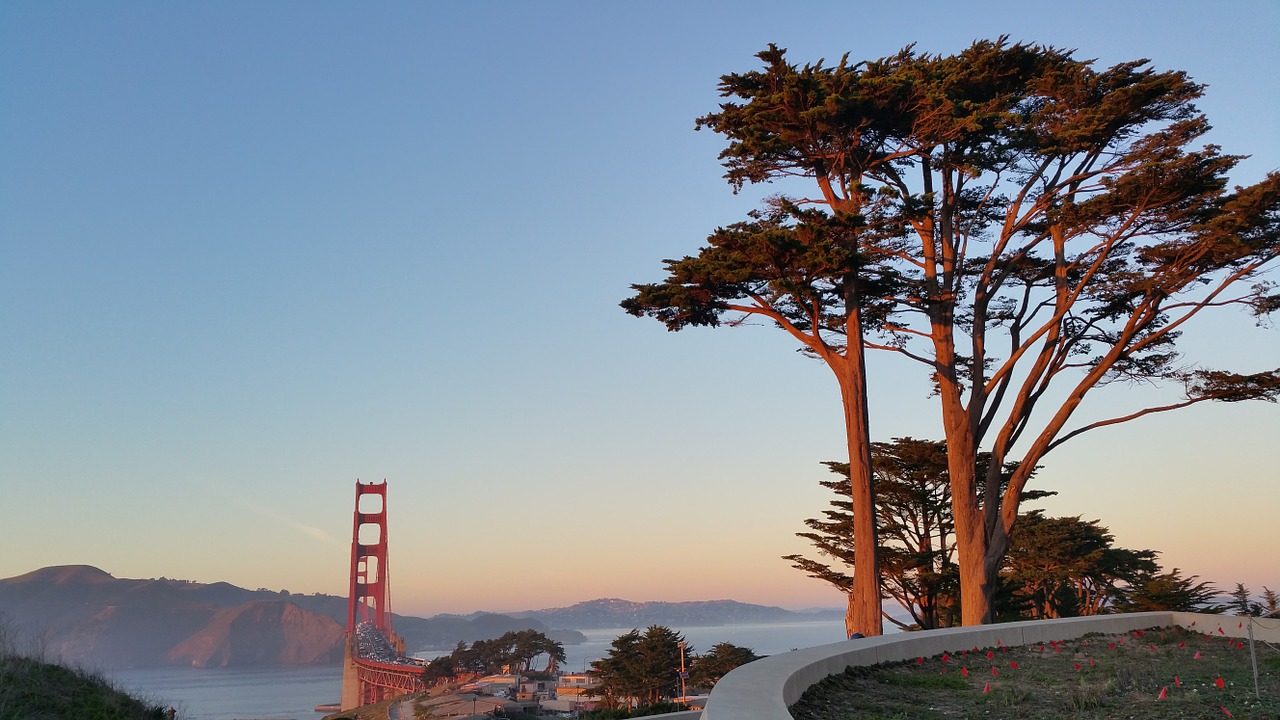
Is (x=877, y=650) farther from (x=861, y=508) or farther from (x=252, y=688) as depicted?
(x=252, y=688)

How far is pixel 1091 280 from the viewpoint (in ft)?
37.5

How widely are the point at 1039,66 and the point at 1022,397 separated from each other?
4229mm

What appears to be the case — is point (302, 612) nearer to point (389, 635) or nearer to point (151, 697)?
point (389, 635)

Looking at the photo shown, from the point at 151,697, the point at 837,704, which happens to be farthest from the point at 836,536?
the point at 837,704

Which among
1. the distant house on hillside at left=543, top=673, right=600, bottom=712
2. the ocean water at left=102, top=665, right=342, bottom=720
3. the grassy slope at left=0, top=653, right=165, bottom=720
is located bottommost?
the ocean water at left=102, top=665, right=342, bottom=720

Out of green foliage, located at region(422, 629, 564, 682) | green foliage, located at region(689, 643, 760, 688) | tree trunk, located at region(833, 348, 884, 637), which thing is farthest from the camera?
green foliage, located at region(422, 629, 564, 682)

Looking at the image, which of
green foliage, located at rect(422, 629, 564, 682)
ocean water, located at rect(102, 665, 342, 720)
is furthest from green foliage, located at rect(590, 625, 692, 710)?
green foliage, located at rect(422, 629, 564, 682)

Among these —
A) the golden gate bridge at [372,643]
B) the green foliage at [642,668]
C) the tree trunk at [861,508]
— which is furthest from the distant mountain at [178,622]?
the tree trunk at [861,508]

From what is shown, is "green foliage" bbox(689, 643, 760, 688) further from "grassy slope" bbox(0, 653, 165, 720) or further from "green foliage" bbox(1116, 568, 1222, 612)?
"grassy slope" bbox(0, 653, 165, 720)

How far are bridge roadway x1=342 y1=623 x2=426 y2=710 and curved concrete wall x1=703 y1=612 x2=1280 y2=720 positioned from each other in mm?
38789

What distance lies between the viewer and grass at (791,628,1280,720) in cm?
408

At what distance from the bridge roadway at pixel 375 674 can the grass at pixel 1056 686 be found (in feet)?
132

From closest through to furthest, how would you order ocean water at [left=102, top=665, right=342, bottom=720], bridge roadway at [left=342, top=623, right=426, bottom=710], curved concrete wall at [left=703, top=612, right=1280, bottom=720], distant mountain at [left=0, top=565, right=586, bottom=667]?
curved concrete wall at [left=703, top=612, right=1280, bottom=720], bridge roadway at [left=342, top=623, right=426, bottom=710], ocean water at [left=102, top=665, right=342, bottom=720], distant mountain at [left=0, top=565, right=586, bottom=667]

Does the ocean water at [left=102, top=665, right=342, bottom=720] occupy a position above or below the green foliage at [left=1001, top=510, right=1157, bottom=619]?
below
